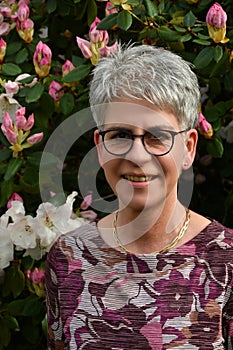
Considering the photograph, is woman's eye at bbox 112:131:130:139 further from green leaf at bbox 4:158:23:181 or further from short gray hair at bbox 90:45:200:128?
green leaf at bbox 4:158:23:181

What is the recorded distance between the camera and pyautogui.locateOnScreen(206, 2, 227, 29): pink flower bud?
1948 millimetres

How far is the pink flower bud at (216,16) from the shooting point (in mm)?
1948

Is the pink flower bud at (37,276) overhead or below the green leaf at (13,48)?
below

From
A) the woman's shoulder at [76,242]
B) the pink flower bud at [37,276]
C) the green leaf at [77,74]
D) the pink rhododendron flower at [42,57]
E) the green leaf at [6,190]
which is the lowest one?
the pink flower bud at [37,276]

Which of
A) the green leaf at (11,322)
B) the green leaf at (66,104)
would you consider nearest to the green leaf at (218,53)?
the green leaf at (66,104)

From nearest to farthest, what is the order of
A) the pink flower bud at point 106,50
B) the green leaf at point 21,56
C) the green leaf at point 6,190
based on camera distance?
the pink flower bud at point 106,50 → the green leaf at point 6,190 → the green leaf at point 21,56

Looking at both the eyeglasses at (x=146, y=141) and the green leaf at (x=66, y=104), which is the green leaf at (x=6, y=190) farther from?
the eyeglasses at (x=146, y=141)

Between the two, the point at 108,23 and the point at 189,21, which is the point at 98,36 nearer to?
the point at 108,23

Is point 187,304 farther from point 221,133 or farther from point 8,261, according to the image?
point 221,133

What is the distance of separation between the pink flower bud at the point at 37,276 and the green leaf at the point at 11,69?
1.75 feet

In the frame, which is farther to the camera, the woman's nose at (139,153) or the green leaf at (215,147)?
the green leaf at (215,147)

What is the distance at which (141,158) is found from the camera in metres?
1.47

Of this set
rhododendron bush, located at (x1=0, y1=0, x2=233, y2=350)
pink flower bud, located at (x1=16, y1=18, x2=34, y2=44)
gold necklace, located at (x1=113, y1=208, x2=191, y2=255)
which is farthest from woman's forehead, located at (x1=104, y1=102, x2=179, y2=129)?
pink flower bud, located at (x1=16, y1=18, x2=34, y2=44)

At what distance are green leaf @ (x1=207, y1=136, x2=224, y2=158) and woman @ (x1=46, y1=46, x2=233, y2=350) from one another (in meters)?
0.53
